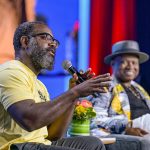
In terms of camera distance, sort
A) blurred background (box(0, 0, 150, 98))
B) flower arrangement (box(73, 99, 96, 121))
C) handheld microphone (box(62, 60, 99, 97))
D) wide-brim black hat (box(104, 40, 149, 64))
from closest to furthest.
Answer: handheld microphone (box(62, 60, 99, 97)) < flower arrangement (box(73, 99, 96, 121)) < blurred background (box(0, 0, 150, 98)) < wide-brim black hat (box(104, 40, 149, 64))

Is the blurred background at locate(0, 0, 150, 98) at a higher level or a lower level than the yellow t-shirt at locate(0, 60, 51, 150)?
higher

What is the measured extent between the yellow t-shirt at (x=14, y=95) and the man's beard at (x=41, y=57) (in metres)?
0.07

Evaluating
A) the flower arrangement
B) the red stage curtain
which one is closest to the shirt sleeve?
the flower arrangement

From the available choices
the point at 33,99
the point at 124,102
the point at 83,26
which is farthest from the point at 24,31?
the point at 83,26

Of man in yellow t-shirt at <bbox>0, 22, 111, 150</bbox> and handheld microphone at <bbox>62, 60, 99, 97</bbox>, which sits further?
handheld microphone at <bbox>62, 60, 99, 97</bbox>

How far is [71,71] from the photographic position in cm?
195

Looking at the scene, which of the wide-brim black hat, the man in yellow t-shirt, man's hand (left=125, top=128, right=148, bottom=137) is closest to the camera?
the man in yellow t-shirt

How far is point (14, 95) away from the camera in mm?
1670

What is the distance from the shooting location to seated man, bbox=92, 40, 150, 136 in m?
2.86

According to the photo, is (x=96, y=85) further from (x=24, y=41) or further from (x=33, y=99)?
(x=24, y=41)

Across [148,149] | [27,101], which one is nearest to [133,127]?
[148,149]

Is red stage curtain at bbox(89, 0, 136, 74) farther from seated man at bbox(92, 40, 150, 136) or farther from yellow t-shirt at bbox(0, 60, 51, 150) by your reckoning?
yellow t-shirt at bbox(0, 60, 51, 150)

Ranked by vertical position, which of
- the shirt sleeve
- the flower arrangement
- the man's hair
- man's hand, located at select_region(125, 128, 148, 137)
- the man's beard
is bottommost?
man's hand, located at select_region(125, 128, 148, 137)

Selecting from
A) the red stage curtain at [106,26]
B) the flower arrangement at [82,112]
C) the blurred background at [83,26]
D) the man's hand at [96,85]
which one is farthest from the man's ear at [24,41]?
the red stage curtain at [106,26]
